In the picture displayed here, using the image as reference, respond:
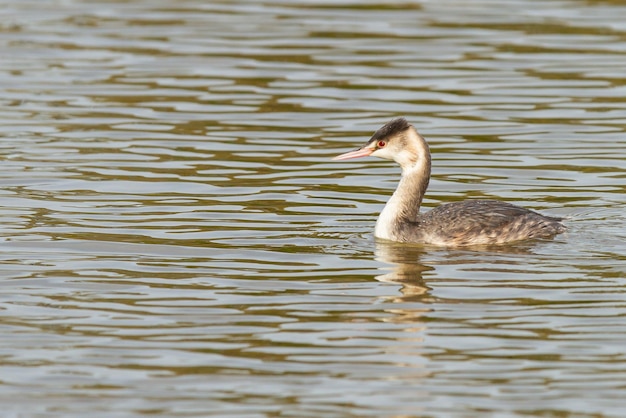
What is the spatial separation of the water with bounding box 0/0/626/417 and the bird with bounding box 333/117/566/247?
0.53 ft

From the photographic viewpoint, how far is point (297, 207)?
45.6 feet

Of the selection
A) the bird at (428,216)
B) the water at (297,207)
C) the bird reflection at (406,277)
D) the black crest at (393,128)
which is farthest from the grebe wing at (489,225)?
the black crest at (393,128)

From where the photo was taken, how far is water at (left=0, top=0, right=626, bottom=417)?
8.86 metres

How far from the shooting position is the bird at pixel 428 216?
12508 mm

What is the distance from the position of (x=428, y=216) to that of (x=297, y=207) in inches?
59.5

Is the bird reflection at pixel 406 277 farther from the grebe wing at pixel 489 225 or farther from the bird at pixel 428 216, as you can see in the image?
the grebe wing at pixel 489 225

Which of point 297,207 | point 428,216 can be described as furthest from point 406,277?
point 297,207

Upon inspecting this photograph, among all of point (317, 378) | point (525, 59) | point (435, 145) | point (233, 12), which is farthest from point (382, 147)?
point (233, 12)

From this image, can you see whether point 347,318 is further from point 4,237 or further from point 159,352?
point 4,237

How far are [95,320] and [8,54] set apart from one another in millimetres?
11667

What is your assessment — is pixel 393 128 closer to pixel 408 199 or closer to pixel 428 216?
pixel 408 199

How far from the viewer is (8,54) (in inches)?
829

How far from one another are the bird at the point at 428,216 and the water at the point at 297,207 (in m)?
0.16

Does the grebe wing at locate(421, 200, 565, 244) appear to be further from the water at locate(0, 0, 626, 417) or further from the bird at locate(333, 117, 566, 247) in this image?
the water at locate(0, 0, 626, 417)
